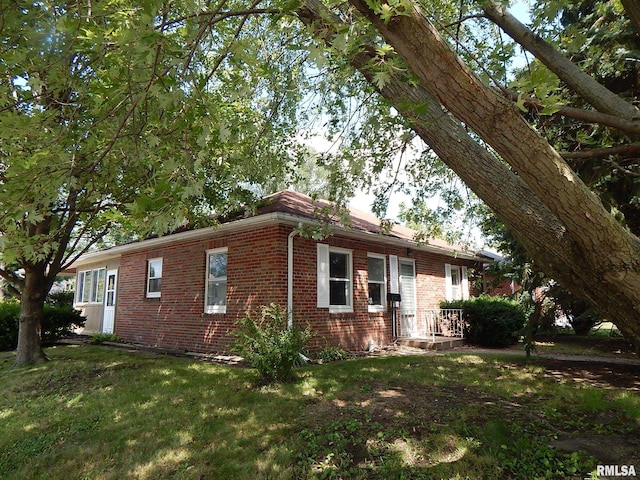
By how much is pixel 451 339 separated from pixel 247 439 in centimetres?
919

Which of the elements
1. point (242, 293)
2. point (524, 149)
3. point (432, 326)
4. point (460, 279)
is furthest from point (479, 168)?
point (460, 279)

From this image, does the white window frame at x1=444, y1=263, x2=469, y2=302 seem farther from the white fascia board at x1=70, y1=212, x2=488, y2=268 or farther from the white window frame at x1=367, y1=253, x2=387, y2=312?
the white window frame at x1=367, y1=253, x2=387, y2=312

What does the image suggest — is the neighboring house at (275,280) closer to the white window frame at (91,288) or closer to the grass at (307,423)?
the white window frame at (91,288)

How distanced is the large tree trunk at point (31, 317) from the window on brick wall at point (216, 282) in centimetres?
371

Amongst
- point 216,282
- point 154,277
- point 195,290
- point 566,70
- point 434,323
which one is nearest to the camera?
point 566,70

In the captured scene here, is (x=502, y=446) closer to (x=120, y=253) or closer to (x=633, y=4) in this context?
(x=633, y=4)

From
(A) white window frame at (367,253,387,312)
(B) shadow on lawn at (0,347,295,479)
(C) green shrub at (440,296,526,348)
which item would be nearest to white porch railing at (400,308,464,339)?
(C) green shrub at (440,296,526,348)

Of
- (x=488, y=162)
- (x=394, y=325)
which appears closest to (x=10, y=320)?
(x=394, y=325)

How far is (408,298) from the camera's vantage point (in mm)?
13016

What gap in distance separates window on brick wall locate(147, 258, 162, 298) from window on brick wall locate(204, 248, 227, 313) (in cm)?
257

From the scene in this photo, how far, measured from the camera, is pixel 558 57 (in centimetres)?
421

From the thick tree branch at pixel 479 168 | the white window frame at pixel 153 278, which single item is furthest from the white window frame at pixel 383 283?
the thick tree branch at pixel 479 168

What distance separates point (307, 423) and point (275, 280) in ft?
14.6

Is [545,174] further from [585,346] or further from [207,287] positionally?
[585,346]
